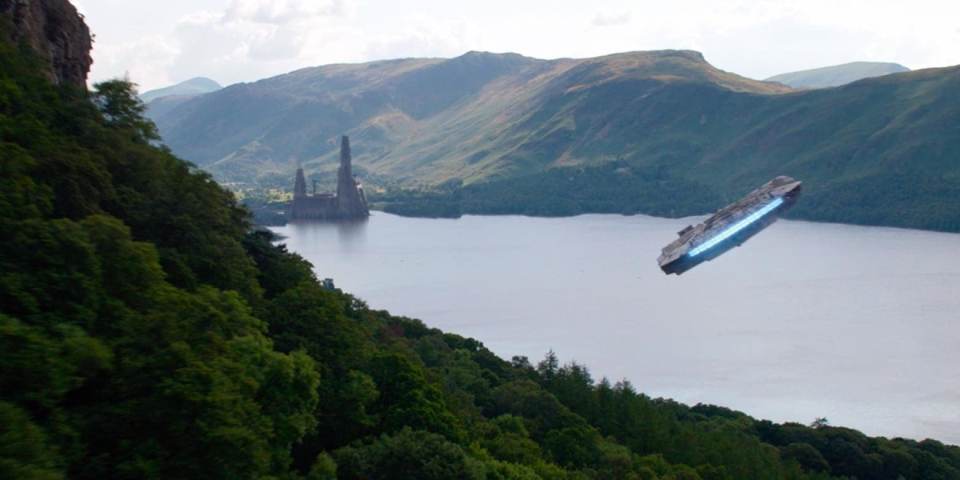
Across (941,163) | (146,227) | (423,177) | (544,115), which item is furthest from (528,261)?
(544,115)

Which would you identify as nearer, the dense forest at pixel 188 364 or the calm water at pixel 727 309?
the dense forest at pixel 188 364

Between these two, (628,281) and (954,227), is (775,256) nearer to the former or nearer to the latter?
(628,281)

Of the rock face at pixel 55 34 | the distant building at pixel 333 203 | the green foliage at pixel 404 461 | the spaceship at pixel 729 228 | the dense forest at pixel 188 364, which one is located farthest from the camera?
the distant building at pixel 333 203

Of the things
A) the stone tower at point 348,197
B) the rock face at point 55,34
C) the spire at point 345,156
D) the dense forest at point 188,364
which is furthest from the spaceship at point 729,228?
the stone tower at point 348,197

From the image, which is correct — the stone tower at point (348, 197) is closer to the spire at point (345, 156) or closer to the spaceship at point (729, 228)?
the spire at point (345, 156)

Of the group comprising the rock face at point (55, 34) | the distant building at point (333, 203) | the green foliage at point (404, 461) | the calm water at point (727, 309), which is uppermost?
the rock face at point (55, 34)

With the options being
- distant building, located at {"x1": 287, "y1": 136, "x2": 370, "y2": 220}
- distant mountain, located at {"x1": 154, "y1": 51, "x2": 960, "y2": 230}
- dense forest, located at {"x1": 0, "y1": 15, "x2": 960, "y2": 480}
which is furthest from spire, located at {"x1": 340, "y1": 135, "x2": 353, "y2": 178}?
dense forest, located at {"x1": 0, "y1": 15, "x2": 960, "y2": 480}

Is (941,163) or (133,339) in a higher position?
(941,163)

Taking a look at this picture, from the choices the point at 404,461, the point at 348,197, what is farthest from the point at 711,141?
the point at 404,461
